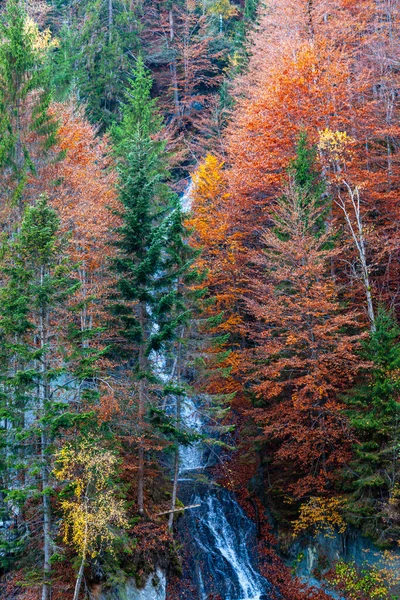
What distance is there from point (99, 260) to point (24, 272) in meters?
5.97

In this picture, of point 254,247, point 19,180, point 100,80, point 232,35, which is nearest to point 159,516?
point 19,180

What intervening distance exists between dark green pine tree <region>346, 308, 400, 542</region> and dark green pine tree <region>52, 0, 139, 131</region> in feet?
73.3

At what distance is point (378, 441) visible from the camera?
14.0 meters

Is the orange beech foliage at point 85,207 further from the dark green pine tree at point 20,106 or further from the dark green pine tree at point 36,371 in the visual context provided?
the dark green pine tree at point 36,371

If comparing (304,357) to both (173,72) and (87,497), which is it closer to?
(87,497)

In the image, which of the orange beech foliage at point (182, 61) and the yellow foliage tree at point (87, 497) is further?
the orange beech foliage at point (182, 61)

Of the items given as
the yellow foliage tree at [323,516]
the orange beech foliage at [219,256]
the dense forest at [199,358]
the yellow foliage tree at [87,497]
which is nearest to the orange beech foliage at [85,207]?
the dense forest at [199,358]

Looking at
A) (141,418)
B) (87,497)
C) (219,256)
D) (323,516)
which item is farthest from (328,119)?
(87,497)

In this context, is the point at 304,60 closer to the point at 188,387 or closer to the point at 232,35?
the point at 188,387

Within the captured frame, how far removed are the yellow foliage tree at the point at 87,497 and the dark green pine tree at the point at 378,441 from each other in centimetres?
693

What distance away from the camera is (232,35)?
43.2 meters

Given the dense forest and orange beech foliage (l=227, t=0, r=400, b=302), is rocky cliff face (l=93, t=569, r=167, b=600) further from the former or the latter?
orange beech foliage (l=227, t=0, r=400, b=302)

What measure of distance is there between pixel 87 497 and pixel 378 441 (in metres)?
8.23

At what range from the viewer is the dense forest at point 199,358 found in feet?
38.2
